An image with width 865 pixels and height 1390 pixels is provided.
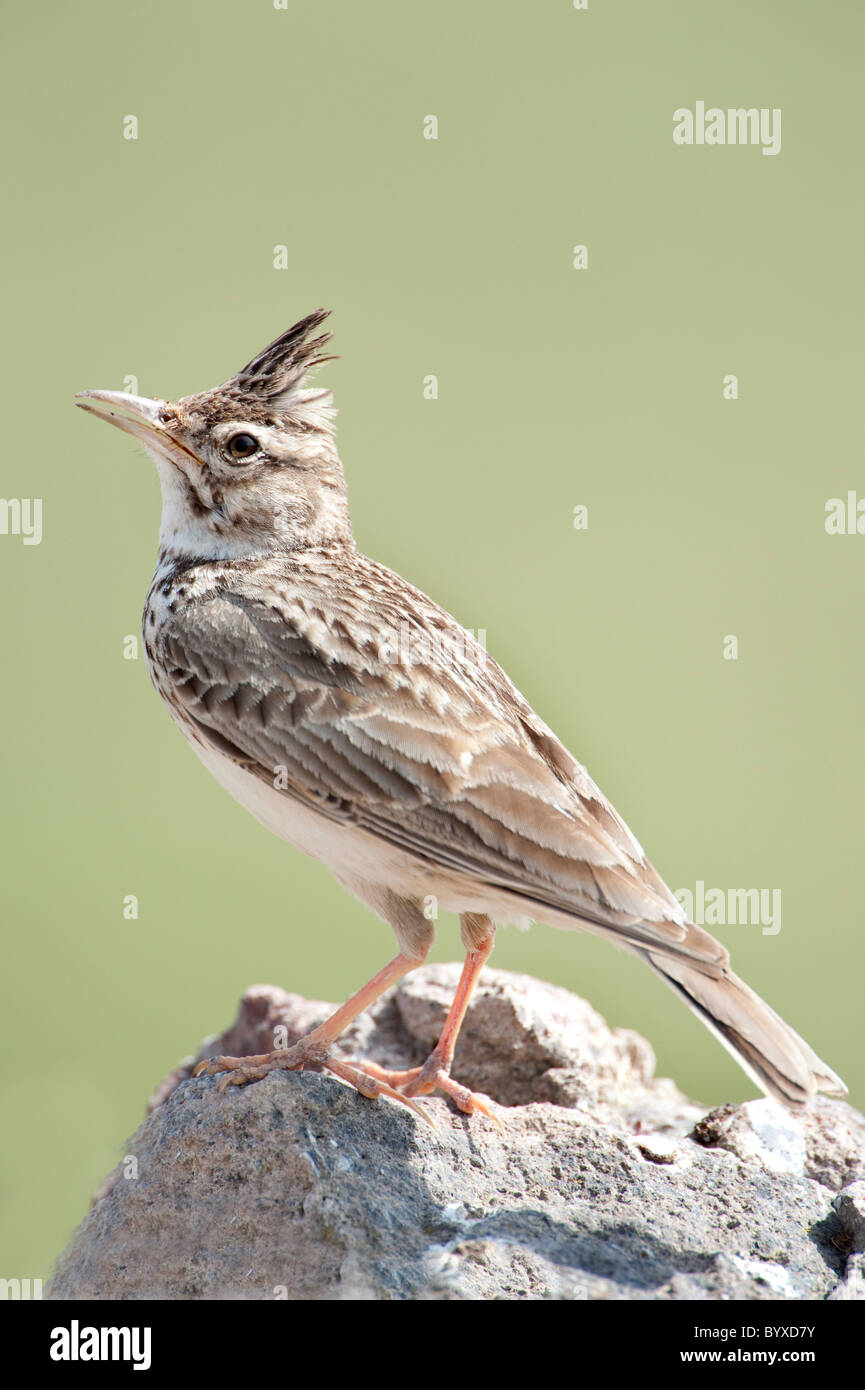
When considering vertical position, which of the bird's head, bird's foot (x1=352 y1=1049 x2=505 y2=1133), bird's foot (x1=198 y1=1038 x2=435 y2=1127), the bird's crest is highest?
the bird's crest

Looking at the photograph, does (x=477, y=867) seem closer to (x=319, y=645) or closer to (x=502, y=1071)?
(x=319, y=645)

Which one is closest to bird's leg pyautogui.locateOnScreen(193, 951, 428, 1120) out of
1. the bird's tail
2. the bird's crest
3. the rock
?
the bird's tail

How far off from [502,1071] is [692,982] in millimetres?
1713

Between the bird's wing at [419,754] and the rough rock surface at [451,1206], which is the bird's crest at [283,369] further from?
the rough rock surface at [451,1206]

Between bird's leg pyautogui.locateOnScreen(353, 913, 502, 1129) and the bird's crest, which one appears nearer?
bird's leg pyautogui.locateOnScreen(353, 913, 502, 1129)

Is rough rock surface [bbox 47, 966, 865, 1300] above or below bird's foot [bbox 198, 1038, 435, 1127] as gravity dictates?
below

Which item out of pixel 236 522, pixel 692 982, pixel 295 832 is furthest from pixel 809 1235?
pixel 236 522

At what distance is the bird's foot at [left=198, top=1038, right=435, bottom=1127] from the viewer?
4668 millimetres

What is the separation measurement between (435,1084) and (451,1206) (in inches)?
33.0

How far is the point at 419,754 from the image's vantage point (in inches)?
195

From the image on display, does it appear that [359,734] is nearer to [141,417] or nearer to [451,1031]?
[451,1031]

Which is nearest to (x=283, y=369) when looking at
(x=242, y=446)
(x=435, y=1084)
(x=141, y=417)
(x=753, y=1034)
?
(x=242, y=446)

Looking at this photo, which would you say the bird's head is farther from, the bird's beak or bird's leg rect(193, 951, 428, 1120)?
bird's leg rect(193, 951, 428, 1120)

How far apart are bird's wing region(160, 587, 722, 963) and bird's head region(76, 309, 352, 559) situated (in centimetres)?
50
